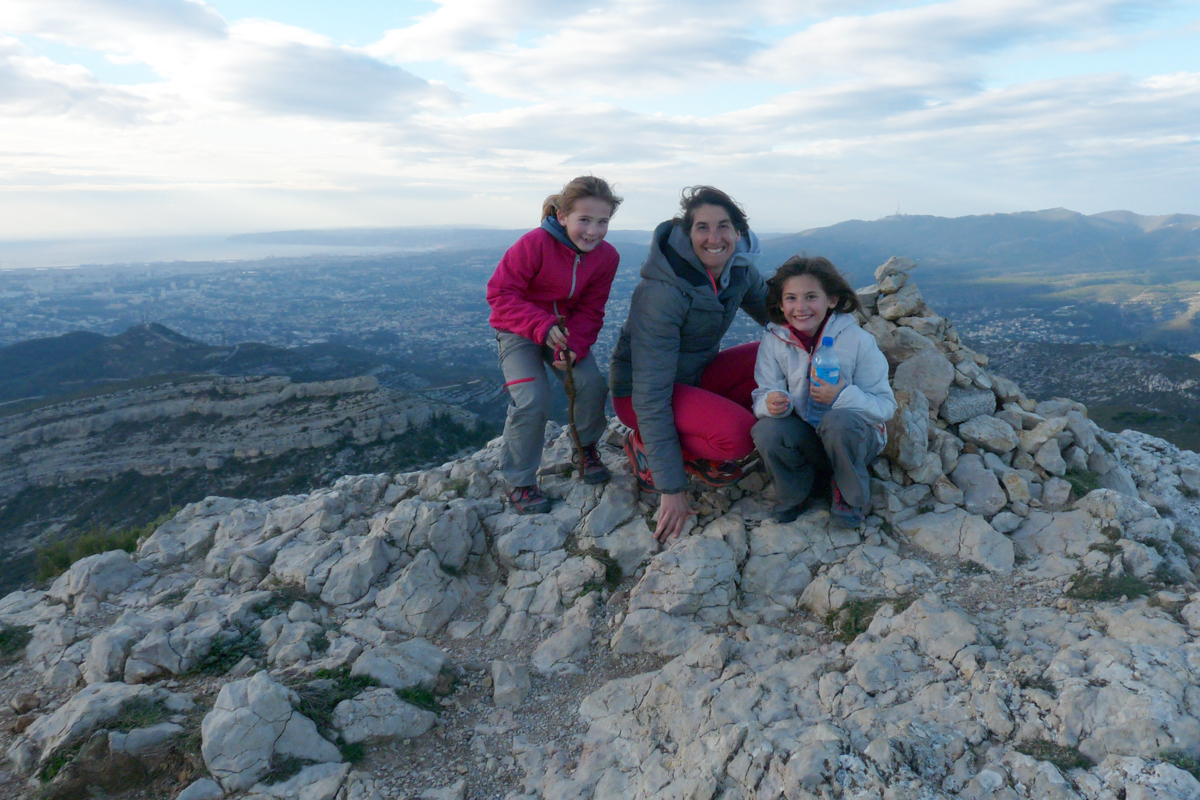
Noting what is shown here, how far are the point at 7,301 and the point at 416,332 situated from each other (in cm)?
9566

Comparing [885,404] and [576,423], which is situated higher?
[885,404]

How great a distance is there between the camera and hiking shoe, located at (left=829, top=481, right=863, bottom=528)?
16.9ft

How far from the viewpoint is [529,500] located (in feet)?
19.7

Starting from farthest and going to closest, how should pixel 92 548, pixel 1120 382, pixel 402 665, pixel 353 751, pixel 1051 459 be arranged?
pixel 1120 382, pixel 92 548, pixel 1051 459, pixel 402 665, pixel 353 751

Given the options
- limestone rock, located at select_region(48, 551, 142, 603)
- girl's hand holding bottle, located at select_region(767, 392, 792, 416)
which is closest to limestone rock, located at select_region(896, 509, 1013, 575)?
girl's hand holding bottle, located at select_region(767, 392, 792, 416)

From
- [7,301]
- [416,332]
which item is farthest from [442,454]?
[7,301]

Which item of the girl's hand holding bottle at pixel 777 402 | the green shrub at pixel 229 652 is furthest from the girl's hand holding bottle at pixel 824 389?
the green shrub at pixel 229 652

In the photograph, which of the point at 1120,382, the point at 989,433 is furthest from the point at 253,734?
the point at 1120,382

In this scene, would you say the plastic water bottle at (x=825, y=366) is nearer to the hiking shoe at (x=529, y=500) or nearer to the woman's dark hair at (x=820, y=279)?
→ the woman's dark hair at (x=820, y=279)

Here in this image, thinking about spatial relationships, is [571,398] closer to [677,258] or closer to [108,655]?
[677,258]

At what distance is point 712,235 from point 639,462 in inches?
85.4

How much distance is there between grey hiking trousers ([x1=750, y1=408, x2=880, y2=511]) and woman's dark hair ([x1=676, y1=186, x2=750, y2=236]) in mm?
1591

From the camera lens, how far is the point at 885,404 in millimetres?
4676

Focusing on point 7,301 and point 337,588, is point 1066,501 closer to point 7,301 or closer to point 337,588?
point 337,588
